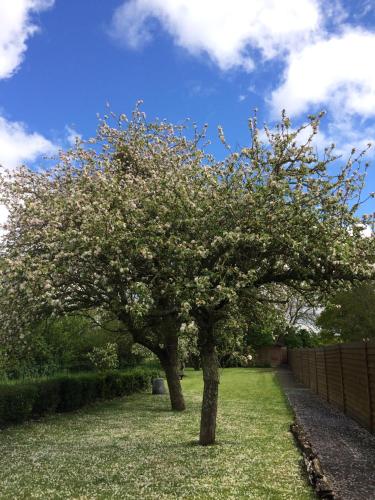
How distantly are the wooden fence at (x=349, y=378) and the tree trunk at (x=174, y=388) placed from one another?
616cm

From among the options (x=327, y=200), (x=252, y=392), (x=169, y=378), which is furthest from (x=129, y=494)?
(x=252, y=392)

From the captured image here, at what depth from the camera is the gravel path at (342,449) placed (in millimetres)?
7938

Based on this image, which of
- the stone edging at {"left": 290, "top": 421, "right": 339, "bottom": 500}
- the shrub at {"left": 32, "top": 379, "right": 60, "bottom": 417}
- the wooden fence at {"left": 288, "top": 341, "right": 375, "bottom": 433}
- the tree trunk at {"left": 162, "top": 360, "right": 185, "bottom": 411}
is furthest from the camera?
the tree trunk at {"left": 162, "top": 360, "right": 185, "bottom": 411}

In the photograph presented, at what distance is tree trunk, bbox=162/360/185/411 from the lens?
20141 millimetres

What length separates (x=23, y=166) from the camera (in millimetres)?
18125

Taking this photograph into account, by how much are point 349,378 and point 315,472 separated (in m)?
8.53

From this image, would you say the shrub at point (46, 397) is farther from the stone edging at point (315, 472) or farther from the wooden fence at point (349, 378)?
the wooden fence at point (349, 378)

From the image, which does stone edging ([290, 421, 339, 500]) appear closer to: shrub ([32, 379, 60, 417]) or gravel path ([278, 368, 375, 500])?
gravel path ([278, 368, 375, 500])

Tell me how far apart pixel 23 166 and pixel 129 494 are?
13507 millimetres

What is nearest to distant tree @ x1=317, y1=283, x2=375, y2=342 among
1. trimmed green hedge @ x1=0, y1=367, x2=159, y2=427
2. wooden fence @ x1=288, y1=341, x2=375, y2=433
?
wooden fence @ x1=288, y1=341, x2=375, y2=433

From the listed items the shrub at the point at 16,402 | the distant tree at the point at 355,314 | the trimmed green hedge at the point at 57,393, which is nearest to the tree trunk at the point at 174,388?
the trimmed green hedge at the point at 57,393

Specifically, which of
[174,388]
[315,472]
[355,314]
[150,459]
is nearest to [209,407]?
[150,459]

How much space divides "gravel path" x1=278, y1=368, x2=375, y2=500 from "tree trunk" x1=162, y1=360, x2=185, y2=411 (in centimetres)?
464

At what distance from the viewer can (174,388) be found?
2034 cm
